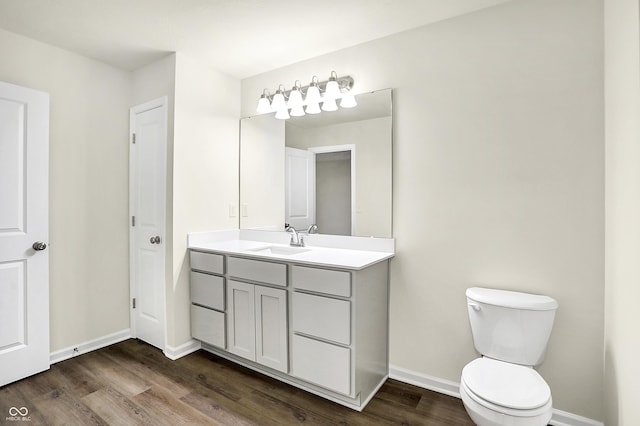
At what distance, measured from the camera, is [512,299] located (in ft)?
5.58

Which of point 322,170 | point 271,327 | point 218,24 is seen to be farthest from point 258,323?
point 218,24

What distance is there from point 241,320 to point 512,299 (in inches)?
66.2

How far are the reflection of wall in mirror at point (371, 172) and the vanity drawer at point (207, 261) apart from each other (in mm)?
1019

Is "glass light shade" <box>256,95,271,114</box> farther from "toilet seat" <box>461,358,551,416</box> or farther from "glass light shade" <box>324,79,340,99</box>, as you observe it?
"toilet seat" <box>461,358,551,416</box>

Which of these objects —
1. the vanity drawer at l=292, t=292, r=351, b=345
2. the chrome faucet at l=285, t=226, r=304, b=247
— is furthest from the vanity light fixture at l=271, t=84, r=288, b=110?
the vanity drawer at l=292, t=292, r=351, b=345

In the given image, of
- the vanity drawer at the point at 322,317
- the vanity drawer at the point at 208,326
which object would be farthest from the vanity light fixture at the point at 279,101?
the vanity drawer at the point at 208,326

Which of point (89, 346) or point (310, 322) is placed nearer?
point (310, 322)

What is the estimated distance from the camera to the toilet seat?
50.6 inches

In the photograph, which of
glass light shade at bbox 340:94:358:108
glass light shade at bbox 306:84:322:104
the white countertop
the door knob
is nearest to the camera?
the white countertop

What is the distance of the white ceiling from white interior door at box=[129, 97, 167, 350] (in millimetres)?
497

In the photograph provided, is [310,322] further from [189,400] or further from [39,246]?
[39,246]

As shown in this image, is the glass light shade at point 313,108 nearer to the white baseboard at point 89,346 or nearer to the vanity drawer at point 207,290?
the vanity drawer at point 207,290

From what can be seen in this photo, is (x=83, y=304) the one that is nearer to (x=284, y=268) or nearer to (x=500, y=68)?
(x=284, y=268)

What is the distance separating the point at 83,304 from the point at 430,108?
297 cm
